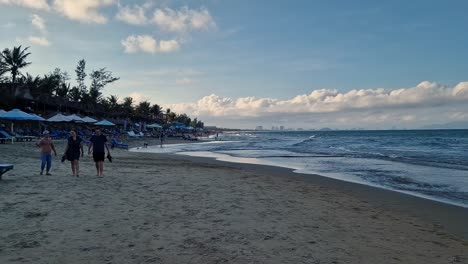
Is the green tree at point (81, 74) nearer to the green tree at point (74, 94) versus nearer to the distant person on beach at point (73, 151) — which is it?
the green tree at point (74, 94)

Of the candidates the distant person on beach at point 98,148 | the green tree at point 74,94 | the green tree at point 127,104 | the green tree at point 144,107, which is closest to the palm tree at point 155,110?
the green tree at point 144,107

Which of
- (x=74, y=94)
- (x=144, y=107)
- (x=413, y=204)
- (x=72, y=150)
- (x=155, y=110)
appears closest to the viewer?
(x=413, y=204)

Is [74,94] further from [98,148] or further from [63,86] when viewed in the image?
[98,148]

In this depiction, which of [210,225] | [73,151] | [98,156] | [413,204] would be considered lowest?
[413,204]

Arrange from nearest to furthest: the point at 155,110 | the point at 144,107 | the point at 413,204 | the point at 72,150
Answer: the point at 413,204, the point at 72,150, the point at 144,107, the point at 155,110

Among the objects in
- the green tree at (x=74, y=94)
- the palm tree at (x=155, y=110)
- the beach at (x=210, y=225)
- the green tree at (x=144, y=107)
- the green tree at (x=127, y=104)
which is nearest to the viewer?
the beach at (x=210, y=225)

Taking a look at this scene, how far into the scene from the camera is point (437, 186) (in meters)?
13.1

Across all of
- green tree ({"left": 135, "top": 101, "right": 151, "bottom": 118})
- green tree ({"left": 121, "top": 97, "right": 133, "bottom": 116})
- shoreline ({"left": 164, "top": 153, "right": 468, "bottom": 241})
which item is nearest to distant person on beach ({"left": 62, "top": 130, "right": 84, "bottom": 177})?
shoreline ({"left": 164, "top": 153, "right": 468, "bottom": 241})

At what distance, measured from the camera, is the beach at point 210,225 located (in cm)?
467

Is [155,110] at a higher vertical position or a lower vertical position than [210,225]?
higher

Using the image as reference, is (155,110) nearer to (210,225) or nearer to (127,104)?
(127,104)

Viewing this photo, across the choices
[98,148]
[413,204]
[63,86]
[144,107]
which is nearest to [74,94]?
[63,86]

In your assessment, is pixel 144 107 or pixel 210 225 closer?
pixel 210 225

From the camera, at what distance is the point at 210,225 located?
6051mm
